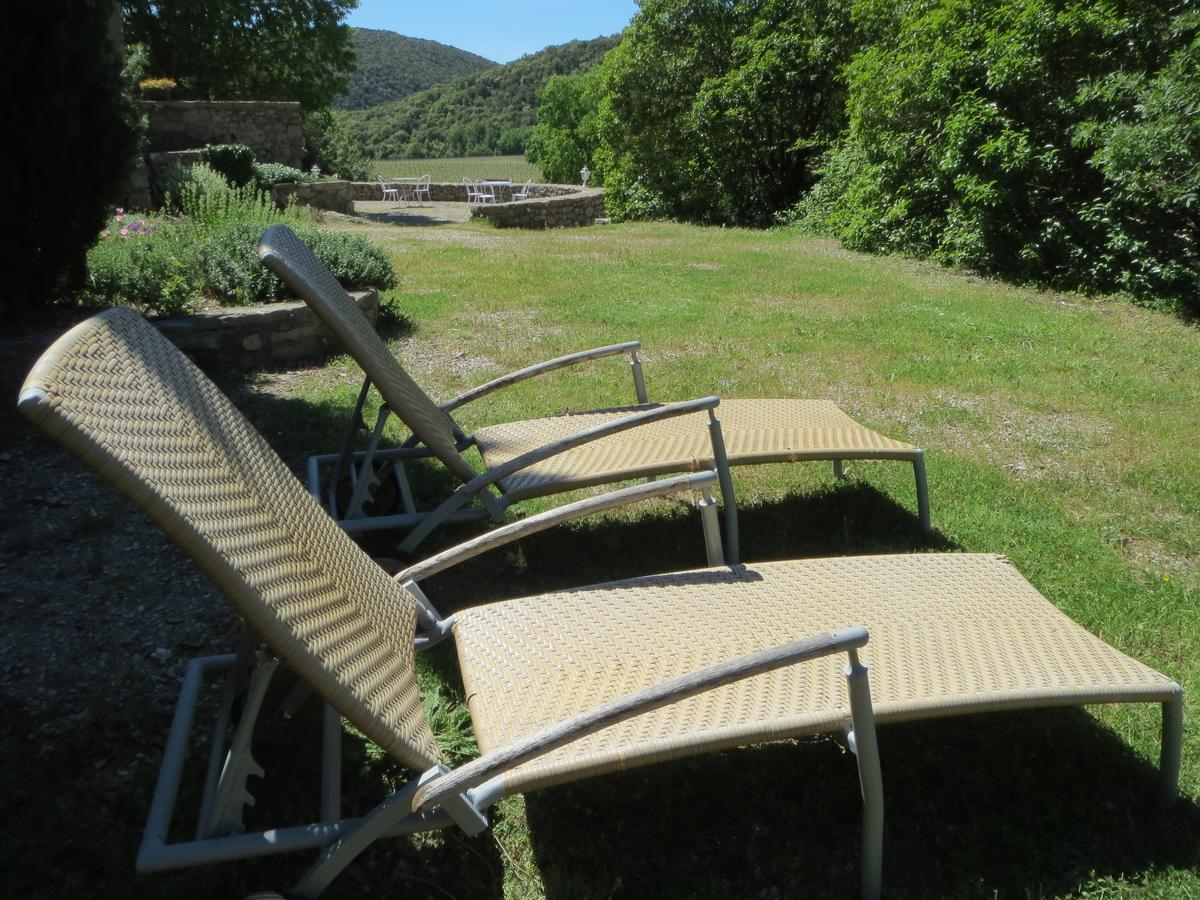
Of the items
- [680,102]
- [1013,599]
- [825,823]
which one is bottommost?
[825,823]


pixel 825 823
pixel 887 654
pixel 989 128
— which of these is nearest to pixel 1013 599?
pixel 887 654

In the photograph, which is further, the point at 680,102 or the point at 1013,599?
the point at 680,102

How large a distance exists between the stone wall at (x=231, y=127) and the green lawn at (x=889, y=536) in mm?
10606

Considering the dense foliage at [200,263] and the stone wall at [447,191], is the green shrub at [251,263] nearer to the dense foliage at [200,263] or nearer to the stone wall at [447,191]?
the dense foliage at [200,263]

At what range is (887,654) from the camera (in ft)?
6.44

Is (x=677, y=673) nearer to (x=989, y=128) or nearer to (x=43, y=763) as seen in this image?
(x=43, y=763)

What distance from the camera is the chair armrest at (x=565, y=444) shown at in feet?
8.86

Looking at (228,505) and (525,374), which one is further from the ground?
(228,505)

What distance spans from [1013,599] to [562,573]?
5.01 ft

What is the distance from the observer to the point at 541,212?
1584 centimetres

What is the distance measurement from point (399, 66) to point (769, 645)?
111886 mm

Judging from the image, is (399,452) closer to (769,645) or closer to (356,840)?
(769,645)

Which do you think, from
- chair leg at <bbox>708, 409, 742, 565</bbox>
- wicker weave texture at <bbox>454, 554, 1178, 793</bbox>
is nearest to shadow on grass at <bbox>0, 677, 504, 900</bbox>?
wicker weave texture at <bbox>454, 554, 1178, 793</bbox>

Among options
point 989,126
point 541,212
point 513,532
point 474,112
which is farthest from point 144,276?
point 474,112
